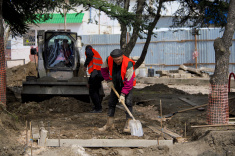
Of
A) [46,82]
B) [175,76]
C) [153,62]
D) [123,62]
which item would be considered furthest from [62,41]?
[153,62]

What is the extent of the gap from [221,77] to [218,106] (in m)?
0.61

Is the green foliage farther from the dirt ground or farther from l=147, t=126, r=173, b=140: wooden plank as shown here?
l=147, t=126, r=173, b=140: wooden plank

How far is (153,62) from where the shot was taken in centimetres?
2294

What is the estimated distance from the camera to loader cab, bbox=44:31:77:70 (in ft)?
36.9

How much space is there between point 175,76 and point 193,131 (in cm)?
1307

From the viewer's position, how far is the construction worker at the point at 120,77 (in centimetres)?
651

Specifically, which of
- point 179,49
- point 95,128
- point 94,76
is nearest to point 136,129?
point 95,128

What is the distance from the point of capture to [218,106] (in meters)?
6.87

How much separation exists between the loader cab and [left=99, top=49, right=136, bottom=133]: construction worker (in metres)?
4.61

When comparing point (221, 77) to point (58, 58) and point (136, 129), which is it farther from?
point (58, 58)

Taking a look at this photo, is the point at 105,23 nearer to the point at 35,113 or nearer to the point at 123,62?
the point at 35,113

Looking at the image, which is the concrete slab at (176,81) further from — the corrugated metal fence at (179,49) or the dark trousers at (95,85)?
the dark trousers at (95,85)

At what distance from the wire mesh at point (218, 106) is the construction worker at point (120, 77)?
66.9 inches

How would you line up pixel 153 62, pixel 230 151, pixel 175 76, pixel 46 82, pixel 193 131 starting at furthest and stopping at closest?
pixel 153 62, pixel 175 76, pixel 46 82, pixel 193 131, pixel 230 151
